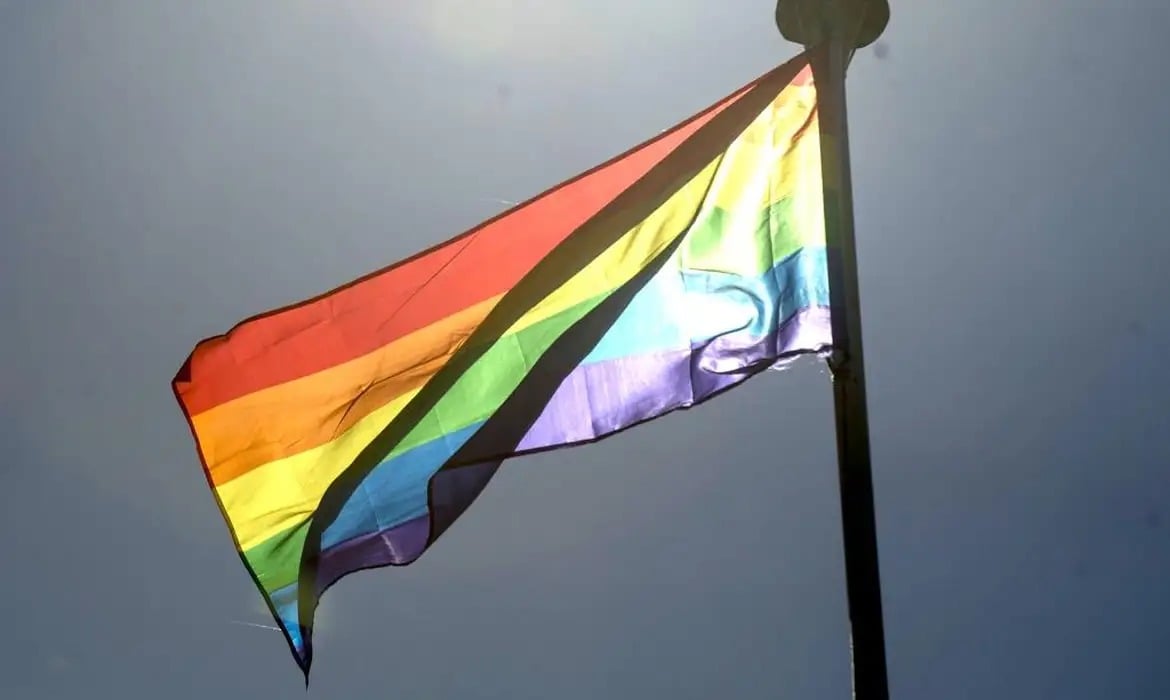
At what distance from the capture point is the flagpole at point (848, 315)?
4.68m

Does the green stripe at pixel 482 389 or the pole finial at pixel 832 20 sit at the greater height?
the pole finial at pixel 832 20

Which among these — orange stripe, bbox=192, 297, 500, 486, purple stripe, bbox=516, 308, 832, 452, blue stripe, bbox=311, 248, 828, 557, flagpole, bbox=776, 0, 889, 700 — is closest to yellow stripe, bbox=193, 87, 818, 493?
orange stripe, bbox=192, 297, 500, 486

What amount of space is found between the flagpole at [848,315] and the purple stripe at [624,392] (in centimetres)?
84

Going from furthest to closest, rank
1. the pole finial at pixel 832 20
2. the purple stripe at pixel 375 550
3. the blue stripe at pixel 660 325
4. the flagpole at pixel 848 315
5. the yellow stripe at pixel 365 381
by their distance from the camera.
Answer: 1. the yellow stripe at pixel 365 381
2. the purple stripe at pixel 375 550
3. the blue stripe at pixel 660 325
4. the pole finial at pixel 832 20
5. the flagpole at pixel 848 315

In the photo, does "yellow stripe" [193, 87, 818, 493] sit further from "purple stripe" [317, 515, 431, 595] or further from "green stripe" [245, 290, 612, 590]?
"purple stripe" [317, 515, 431, 595]

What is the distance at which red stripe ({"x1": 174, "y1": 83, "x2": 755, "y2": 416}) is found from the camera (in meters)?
6.37

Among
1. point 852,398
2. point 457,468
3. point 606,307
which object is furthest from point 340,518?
point 852,398

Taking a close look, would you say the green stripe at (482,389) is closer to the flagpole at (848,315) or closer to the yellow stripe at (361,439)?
the yellow stripe at (361,439)

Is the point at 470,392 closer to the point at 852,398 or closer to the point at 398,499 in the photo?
the point at 398,499

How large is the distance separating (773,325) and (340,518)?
7.68 ft

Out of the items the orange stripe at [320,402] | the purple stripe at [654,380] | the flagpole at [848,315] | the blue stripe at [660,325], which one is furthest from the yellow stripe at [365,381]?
the flagpole at [848,315]

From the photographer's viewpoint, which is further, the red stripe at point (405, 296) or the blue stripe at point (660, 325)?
the red stripe at point (405, 296)

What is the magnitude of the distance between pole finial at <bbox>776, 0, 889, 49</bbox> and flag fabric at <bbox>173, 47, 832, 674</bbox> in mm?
254

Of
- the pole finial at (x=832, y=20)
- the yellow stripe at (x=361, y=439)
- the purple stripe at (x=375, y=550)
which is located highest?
the pole finial at (x=832, y=20)
